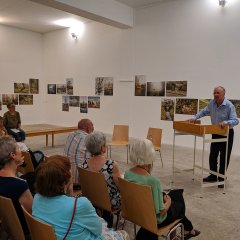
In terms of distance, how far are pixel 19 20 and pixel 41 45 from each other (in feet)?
6.19

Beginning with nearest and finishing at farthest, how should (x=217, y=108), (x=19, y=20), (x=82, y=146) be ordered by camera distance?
1. (x=82, y=146)
2. (x=217, y=108)
3. (x=19, y=20)

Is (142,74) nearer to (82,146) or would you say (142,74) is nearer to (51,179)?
(82,146)

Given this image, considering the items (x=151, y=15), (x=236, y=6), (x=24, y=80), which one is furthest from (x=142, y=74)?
(x=24, y=80)

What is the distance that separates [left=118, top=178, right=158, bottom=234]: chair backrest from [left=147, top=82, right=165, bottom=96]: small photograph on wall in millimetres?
5884

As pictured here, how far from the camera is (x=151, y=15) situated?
7.92 m

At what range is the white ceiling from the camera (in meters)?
7.82

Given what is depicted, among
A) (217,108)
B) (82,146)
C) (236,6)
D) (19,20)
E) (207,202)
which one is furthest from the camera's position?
(19,20)

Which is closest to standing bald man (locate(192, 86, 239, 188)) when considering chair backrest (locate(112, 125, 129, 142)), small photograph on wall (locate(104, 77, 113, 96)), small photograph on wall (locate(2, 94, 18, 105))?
chair backrest (locate(112, 125, 129, 142))

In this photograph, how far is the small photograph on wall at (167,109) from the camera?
7.72 metres

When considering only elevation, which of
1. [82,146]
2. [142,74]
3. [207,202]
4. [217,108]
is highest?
[142,74]

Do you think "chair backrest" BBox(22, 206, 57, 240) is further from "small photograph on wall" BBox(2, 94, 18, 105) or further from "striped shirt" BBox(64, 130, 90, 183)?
"small photograph on wall" BBox(2, 94, 18, 105)

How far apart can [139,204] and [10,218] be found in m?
0.90

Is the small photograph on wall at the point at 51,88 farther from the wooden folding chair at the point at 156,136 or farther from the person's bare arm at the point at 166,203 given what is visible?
the person's bare arm at the point at 166,203

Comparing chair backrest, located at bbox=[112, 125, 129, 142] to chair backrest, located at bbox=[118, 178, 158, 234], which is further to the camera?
chair backrest, located at bbox=[112, 125, 129, 142]
